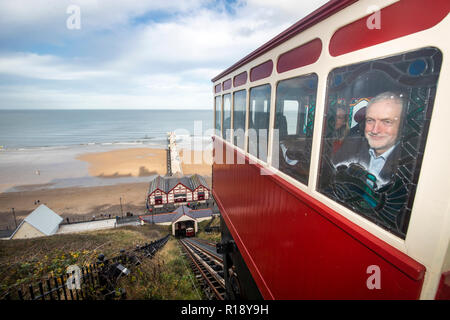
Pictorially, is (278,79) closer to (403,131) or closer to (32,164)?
(403,131)

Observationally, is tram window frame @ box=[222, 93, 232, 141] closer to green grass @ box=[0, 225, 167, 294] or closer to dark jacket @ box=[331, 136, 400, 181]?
dark jacket @ box=[331, 136, 400, 181]

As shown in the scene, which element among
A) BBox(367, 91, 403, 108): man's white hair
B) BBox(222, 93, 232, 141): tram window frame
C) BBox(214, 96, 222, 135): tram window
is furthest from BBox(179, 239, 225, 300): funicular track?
BBox(367, 91, 403, 108): man's white hair

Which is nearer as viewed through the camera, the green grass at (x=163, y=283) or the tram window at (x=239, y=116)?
the tram window at (x=239, y=116)

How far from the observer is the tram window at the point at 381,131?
1.23 meters

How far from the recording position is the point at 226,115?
5270mm

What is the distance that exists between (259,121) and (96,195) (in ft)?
80.9

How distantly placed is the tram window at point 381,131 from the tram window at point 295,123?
0.30m

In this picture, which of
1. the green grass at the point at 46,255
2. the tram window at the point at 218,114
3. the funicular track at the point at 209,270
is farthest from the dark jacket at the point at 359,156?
the green grass at the point at 46,255

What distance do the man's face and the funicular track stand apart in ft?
21.3

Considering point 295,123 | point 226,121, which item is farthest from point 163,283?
point 295,123

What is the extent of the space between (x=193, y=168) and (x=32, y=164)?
2585 cm

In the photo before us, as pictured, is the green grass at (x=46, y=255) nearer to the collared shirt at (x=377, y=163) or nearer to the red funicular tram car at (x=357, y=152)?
the red funicular tram car at (x=357, y=152)
